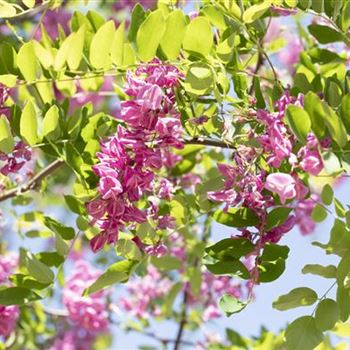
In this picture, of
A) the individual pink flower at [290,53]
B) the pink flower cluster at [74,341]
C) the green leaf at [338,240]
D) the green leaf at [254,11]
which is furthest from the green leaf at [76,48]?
the pink flower cluster at [74,341]

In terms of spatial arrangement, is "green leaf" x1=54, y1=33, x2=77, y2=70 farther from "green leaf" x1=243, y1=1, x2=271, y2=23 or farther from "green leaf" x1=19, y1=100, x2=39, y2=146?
"green leaf" x1=243, y1=1, x2=271, y2=23

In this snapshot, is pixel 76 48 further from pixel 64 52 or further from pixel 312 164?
pixel 312 164

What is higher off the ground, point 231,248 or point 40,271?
point 231,248

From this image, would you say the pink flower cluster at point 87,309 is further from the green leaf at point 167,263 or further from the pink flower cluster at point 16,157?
the pink flower cluster at point 16,157

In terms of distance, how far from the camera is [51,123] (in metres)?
1.35

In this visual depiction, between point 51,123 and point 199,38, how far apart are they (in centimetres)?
28

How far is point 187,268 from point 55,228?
0.72 metres

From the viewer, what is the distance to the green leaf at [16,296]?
4.72ft

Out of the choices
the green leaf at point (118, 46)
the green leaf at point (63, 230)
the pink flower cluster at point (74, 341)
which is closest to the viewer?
the green leaf at point (118, 46)

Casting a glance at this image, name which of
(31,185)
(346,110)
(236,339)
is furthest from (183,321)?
(346,110)

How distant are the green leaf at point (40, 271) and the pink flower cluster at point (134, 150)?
0.84 feet

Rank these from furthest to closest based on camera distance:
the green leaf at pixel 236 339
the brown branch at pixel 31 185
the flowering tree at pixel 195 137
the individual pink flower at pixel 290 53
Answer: the individual pink flower at pixel 290 53 < the green leaf at pixel 236 339 < the brown branch at pixel 31 185 < the flowering tree at pixel 195 137

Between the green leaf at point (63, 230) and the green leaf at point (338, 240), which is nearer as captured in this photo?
the green leaf at point (338, 240)

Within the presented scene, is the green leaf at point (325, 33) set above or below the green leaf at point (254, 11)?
below
